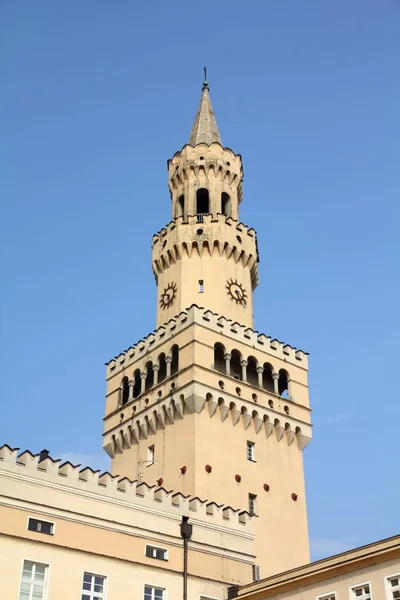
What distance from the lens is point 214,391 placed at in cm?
5284

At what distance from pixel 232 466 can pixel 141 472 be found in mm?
6532

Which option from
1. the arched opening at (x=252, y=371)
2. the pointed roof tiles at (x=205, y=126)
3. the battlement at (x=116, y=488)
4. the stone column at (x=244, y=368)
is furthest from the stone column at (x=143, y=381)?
the pointed roof tiles at (x=205, y=126)

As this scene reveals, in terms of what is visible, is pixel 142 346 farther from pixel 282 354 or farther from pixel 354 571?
pixel 354 571

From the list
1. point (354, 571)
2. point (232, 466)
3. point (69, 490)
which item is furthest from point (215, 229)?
point (354, 571)

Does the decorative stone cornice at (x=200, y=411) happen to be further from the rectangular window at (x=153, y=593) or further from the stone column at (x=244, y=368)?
the rectangular window at (x=153, y=593)

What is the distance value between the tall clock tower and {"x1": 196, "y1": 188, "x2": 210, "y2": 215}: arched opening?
13 cm

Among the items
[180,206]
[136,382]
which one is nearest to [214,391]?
[136,382]

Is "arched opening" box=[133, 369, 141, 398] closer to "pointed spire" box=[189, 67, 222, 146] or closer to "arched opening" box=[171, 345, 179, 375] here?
"arched opening" box=[171, 345, 179, 375]

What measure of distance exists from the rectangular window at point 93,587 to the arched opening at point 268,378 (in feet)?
83.9

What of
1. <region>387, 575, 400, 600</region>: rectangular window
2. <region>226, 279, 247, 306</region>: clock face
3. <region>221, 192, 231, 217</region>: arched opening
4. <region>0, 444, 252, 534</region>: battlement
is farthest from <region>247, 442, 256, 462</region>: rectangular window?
<region>387, 575, 400, 600</region>: rectangular window

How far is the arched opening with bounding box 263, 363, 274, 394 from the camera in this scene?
57997 millimetres

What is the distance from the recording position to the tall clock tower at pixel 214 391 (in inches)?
2002

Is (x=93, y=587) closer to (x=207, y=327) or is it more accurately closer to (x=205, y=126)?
(x=207, y=327)

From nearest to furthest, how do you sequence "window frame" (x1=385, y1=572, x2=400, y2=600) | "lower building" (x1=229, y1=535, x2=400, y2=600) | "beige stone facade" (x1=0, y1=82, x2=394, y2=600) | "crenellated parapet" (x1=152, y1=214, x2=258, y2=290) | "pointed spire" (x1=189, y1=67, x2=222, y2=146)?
"window frame" (x1=385, y1=572, x2=400, y2=600) → "lower building" (x1=229, y1=535, x2=400, y2=600) → "beige stone facade" (x1=0, y1=82, x2=394, y2=600) → "crenellated parapet" (x1=152, y1=214, x2=258, y2=290) → "pointed spire" (x1=189, y1=67, x2=222, y2=146)
